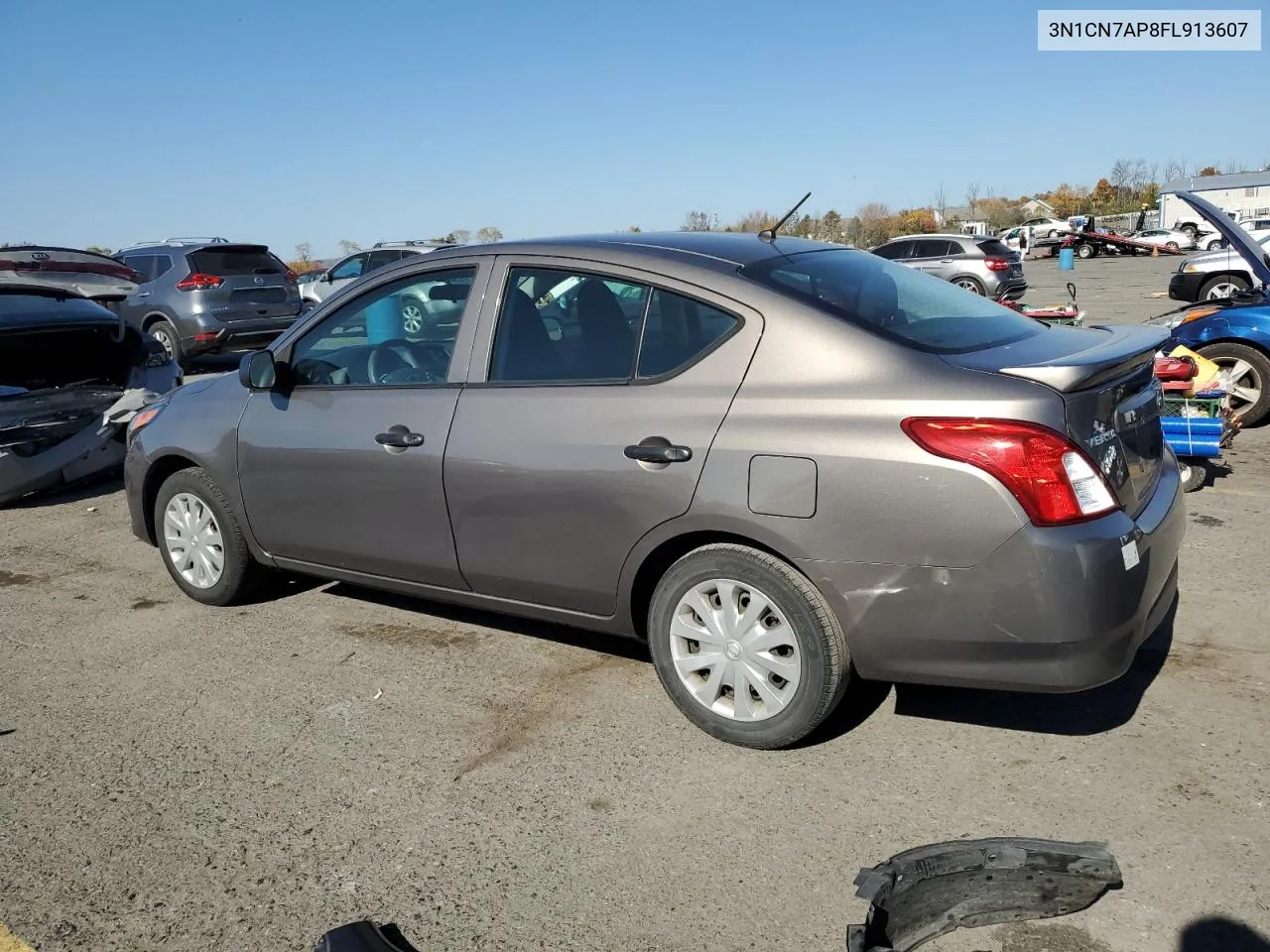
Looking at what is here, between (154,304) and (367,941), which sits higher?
(154,304)

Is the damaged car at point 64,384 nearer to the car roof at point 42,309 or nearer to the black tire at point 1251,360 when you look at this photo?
the car roof at point 42,309

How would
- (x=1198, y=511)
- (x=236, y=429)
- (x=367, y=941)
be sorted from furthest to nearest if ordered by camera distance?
(x=1198, y=511), (x=236, y=429), (x=367, y=941)

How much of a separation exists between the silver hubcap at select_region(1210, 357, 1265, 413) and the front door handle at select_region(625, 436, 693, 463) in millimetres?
5928

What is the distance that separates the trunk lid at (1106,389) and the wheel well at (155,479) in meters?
3.74

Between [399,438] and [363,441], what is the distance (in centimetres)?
21

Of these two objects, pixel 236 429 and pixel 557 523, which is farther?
pixel 236 429

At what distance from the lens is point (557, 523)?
3664 mm

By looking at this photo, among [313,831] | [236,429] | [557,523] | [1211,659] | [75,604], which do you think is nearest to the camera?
[313,831]

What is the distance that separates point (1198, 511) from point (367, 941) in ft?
17.1

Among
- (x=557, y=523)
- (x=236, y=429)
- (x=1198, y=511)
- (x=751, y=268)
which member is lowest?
(x=1198, y=511)

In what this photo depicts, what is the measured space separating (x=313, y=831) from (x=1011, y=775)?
2.16m

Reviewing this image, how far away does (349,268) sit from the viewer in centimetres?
1830

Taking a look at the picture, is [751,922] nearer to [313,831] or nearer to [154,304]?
[313,831]

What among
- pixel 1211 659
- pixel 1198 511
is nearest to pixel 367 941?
pixel 1211 659
